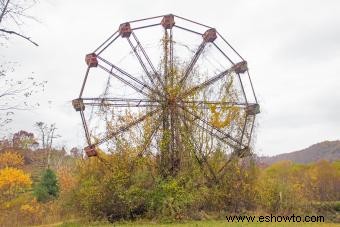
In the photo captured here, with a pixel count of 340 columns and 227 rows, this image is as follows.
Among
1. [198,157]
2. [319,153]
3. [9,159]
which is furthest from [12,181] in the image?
[319,153]

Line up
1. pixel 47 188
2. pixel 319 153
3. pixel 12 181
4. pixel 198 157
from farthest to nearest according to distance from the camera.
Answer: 1. pixel 319 153
2. pixel 12 181
3. pixel 47 188
4. pixel 198 157

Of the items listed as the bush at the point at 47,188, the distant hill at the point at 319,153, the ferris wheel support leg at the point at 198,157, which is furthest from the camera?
the distant hill at the point at 319,153

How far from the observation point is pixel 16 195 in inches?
1806

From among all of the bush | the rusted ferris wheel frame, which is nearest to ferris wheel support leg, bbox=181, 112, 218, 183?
the rusted ferris wheel frame

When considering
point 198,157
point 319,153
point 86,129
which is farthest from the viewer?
point 319,153

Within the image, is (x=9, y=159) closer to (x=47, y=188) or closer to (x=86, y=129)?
(x=47, y=188)

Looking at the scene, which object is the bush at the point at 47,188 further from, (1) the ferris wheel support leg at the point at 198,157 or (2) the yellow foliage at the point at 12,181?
(1) the ferris wheel support leg at the point at 198,157

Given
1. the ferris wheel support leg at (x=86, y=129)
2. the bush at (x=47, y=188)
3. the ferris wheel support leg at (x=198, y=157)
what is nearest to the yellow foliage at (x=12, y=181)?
the bush at (x=47, y=188)

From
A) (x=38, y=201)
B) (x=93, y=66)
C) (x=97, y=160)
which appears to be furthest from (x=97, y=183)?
(x=38, y=201)

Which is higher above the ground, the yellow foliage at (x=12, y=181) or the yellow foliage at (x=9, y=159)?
the yellow foliage at (x=9, y=159)

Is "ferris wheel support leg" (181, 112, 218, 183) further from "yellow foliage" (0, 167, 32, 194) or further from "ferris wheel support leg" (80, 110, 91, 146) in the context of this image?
"yellow foliage" (0, 167, 32, 194)

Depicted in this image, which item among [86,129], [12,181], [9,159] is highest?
[9,159]

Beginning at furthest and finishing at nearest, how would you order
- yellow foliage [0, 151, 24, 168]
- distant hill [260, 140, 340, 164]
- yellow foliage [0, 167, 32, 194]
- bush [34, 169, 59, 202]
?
distant hill [260, 140, 340, 164]
yellow foliage [0, 151, 24, 168]
yellow foliage [0, 167, 32, 194]
bush [34, 169, 59, 202]

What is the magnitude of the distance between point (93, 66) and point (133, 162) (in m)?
5.40
